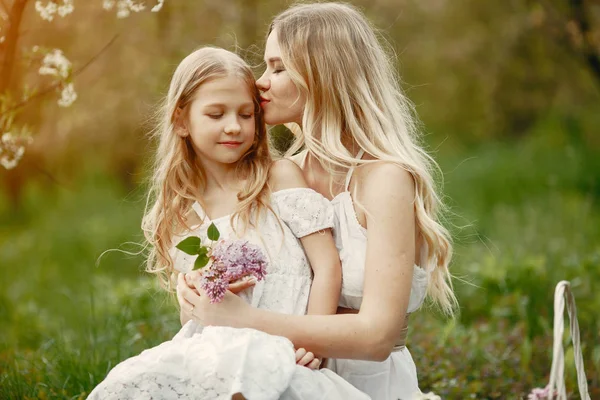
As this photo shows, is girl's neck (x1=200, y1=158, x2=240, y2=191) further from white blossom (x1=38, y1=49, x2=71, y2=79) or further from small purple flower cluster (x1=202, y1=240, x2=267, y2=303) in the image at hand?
white blossom (x1=38, y1=49, x2=71, y2=79)

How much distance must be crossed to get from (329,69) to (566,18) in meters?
6.10

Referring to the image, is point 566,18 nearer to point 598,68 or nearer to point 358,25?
point 598,68

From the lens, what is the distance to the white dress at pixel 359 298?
2.78 metres

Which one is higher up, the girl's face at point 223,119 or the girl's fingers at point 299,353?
the girl's face at point 223,119

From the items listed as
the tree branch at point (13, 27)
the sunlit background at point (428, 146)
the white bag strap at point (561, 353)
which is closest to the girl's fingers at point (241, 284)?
the white bag strap at point (561, 353)

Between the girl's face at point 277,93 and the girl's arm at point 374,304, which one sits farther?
the girl's face at point 277,93

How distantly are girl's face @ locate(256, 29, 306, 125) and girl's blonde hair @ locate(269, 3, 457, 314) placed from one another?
0.03 m

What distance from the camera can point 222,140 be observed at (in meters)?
2.93

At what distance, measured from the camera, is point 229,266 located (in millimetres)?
2463

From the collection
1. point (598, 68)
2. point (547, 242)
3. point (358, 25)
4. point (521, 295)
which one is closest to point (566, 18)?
point (598, 68)

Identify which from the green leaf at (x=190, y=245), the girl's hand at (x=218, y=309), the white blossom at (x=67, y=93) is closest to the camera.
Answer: the green leaf at (x=190, y=245)

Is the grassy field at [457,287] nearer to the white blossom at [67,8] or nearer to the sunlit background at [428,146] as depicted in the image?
the sunlit background at [428,146]

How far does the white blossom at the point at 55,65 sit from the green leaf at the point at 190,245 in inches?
46.3

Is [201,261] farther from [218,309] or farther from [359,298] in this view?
[359,298]
